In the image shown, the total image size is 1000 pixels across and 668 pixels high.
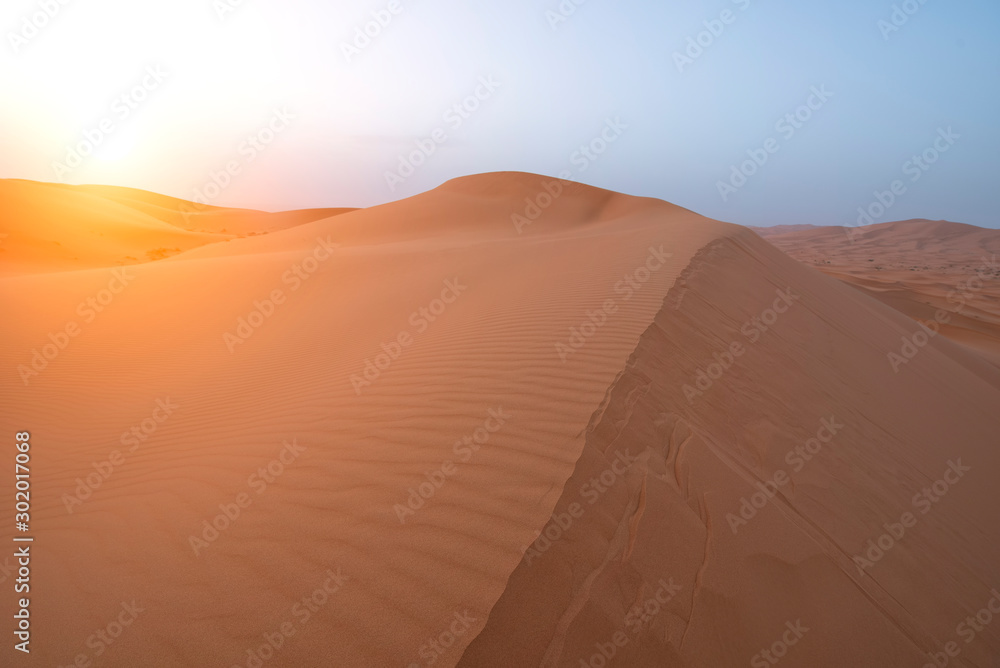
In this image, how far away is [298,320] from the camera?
854 centimetres

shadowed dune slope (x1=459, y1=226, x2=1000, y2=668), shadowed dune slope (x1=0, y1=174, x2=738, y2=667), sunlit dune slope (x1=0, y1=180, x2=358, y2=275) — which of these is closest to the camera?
shadowed dune slope (x1=459, y1=226, x2=1000, y2=668)

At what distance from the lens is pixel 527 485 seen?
2641 millimetres

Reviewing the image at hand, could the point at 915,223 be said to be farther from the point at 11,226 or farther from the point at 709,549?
the point at 11,226

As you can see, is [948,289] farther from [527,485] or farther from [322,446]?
[322,446]

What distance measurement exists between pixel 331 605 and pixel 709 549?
1910mm

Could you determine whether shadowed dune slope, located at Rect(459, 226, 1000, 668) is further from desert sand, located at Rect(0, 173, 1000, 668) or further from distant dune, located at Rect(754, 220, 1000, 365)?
distant dune, located at Rect(754, 220, 1000, 365)

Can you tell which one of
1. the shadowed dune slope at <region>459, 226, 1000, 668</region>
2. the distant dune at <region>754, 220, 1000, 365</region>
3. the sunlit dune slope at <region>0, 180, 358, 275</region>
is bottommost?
the sunlit dune slope at <region>0, 180, 358, 275</region>

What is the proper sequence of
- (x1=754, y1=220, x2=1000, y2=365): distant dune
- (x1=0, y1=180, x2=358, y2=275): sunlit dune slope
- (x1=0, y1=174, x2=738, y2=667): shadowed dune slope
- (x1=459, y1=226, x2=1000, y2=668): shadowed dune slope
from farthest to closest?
(x1=0, y1=180, x2=358, y2=275): sunlit dune slope → (x1=754, y1=220, x2=1000, y2=365): distant dune → (x1=0, y1=174, x2=738, y2=667): shadowed dune slope → (x1=459, y1=226, x2=1000, y2=668): shadowed dune slope

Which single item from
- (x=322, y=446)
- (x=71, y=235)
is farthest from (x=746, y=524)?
(x=71, y=235)

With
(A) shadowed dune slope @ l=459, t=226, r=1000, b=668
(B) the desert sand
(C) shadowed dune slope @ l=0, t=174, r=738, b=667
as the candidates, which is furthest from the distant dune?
(C) shadowed dune slope @ l=0, t=174, r=738, b=667

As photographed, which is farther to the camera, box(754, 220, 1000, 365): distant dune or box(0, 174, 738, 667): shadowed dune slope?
box(754, 220, 1000, 365): distant dune

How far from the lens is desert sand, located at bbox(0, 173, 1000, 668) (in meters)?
2.15

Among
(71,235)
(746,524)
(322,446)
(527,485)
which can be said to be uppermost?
(746,524)

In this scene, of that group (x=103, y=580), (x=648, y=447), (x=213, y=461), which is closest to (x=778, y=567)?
(x=648, y=447)
